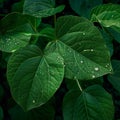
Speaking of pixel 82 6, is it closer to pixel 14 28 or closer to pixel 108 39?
pixel 108 39

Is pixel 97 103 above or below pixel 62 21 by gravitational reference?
below

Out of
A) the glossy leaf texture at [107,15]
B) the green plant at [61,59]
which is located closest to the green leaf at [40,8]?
the green plant at [61,59]

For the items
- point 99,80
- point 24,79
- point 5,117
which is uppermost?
point 24,79

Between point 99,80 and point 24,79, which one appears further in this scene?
point 99,80

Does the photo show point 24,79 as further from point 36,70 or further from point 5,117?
point 5,117

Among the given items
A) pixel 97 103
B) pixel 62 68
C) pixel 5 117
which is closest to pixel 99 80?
pixel 97 103

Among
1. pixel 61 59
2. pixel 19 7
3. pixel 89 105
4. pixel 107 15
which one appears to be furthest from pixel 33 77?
pixel 19 7

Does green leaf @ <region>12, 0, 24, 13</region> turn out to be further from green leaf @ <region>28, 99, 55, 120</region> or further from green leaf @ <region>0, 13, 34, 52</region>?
green leaf @ <region>28, 99, 55, 120</region>
